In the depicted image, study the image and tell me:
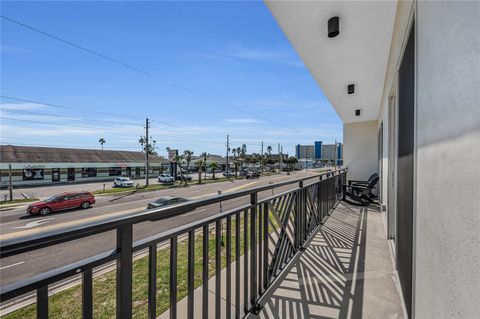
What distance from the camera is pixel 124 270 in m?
0.80

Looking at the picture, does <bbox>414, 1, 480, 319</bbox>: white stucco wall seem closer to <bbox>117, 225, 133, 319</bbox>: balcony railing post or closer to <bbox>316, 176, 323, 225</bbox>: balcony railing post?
<bbox>117, 225, 133, 319</bbox>: balcony railing post

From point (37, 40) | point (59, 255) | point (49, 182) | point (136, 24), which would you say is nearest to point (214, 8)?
point (136, 24)

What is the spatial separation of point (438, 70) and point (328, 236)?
110 inches

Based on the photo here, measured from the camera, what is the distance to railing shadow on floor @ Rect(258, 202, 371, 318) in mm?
1700

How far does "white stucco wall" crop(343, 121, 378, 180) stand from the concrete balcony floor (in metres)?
5.39

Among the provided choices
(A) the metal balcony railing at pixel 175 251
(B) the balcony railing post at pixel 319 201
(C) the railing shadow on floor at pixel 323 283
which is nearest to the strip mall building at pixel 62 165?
(B) the balcony railing post at pixel 319 201

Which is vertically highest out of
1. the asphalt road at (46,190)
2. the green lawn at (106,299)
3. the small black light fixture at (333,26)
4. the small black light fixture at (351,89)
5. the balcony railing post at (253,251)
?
the small black light fixture at (351,89)

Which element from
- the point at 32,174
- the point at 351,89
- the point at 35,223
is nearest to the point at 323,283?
the point at 351,89

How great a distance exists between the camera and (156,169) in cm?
3631

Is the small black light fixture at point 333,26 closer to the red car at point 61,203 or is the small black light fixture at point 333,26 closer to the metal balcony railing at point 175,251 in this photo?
the metal balcony railing at point 175,251

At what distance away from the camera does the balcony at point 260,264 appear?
0.72m

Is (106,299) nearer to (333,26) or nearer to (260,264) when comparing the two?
(260,264)

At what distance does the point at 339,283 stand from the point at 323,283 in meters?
0.15

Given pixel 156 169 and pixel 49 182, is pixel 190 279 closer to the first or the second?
pixel 49 182
